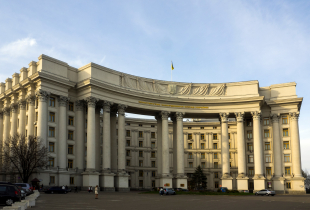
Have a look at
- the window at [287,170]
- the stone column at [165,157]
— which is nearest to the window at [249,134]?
the window at [287,170]

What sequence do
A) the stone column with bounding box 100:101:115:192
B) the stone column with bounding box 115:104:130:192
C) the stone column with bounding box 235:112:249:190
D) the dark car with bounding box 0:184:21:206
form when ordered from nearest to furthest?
the dark car with bounding box 0:184:21:206 → the stone column with bounding box 100:101:115:192 → the stone column with bounding box 115:104:130:192 → the stone column with bounding box 235:112:249:190

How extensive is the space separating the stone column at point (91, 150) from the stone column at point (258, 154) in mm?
33416

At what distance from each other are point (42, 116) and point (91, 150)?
414 inches

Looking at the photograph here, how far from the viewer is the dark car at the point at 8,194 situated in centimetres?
2583

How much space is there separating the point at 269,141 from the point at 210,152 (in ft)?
112

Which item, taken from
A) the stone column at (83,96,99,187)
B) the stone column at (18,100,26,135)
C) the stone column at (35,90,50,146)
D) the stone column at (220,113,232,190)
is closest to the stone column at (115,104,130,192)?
the stone column at (83,96,99,187)

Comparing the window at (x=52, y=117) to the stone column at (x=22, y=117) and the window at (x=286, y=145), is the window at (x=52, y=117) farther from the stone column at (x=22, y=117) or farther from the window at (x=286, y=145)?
the window at (x=286, y=145)

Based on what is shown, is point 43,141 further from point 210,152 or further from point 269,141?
point 210,152

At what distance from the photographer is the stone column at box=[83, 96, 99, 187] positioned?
199 ft

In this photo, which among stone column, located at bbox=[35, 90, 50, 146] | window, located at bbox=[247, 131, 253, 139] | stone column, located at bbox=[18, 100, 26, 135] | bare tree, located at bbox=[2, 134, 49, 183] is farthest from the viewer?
window, located at bbox=[247, 131, 253, 139]

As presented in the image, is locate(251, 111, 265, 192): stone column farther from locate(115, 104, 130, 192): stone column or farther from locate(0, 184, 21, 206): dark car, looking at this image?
locate(0, 184, 21, 206): dark car

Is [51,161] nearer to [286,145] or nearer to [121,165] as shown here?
[121,165]

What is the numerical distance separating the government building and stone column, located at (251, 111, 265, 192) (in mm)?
A: 213

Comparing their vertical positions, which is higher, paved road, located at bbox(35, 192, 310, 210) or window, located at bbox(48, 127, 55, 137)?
window, located at bbox(48, 127, 55, 137)
